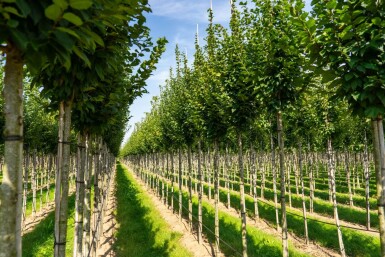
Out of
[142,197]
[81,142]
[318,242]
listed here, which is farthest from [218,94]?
[142,197]

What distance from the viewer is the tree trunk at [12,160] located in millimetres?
2248

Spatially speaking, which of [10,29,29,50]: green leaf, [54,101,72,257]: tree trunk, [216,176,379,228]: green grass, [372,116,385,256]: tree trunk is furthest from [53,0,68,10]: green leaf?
[216,176,379,228]: green grass

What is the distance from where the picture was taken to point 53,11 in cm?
178

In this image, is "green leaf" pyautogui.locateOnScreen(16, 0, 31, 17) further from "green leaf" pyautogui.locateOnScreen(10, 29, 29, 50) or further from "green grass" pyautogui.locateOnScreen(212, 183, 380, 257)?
"green grass" pyautogui.locateOnScreen(212, 183, 380, 257)

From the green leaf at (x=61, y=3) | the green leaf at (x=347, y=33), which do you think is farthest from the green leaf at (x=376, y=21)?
the green leaf at (x=61, y=3)

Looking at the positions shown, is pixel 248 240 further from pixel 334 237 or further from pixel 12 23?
pixel 12 23

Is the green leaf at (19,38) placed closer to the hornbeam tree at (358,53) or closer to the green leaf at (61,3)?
the green leaf at (61,3)

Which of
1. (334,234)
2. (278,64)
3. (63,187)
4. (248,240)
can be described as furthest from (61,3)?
(334,234)

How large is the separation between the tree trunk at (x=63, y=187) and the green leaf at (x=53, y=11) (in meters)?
2.68

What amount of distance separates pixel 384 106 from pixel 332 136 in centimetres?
1545

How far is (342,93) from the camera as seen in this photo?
4.52m

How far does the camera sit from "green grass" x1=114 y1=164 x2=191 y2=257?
521 inches

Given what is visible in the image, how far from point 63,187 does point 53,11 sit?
3003 millimetres

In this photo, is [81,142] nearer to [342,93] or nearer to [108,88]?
[108,88]
